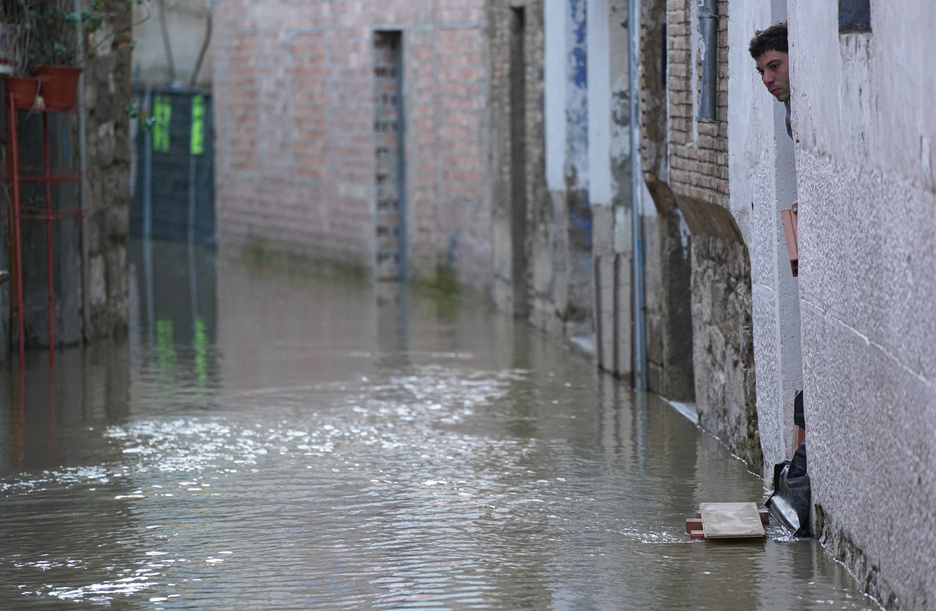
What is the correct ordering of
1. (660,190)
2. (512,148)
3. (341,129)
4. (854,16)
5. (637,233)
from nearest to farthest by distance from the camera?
(854,16), (660,190), (637,233), (512,148), (341,129)

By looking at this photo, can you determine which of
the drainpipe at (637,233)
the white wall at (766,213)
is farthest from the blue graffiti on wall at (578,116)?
the white wall at (766,213)

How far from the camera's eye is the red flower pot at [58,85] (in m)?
10.3

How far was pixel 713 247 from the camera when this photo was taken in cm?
773

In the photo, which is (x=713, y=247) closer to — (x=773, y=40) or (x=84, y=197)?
(x=773, y=40)

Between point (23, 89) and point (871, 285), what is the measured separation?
7059mm

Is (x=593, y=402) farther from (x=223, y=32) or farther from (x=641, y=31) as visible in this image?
(x=223, y=32)

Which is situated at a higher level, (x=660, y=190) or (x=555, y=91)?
(x=555, y=91)

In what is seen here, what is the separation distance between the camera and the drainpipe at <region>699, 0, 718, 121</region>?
285 inches

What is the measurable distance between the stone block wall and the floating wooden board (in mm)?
981

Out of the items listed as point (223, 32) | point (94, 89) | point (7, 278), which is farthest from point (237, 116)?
point (7, 278)

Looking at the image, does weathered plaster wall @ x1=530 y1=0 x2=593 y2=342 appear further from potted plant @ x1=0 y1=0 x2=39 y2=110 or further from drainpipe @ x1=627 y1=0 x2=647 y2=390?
potted plant @ x1=0 y1=0 x2=39 y2=110

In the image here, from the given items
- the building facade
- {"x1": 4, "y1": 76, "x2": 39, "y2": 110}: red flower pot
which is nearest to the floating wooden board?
the building facade

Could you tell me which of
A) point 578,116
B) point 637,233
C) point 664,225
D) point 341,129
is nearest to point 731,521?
point 664,225

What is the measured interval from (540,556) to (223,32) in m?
14.8
